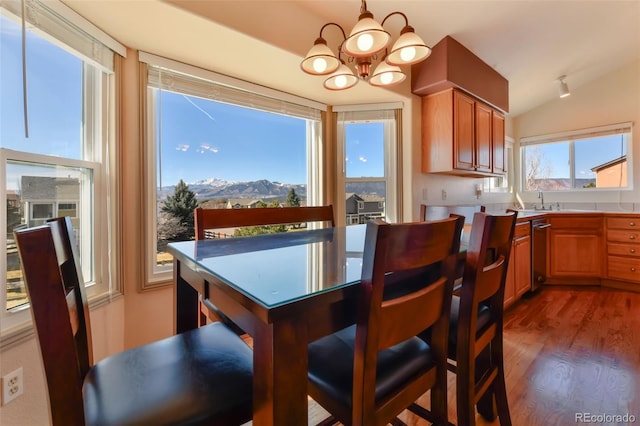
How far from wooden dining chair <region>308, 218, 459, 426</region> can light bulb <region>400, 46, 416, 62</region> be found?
106 cm

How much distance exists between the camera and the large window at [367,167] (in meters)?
2.83

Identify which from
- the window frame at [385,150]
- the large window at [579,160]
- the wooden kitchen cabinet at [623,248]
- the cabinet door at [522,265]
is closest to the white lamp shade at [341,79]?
the window frame at [385,150]

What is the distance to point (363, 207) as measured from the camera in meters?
2.89

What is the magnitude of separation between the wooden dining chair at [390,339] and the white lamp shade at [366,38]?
95cm

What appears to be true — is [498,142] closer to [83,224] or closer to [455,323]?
[455,323]

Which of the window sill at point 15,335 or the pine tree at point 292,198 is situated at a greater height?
the pine tree at point 292,198

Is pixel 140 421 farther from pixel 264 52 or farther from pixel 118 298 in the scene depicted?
pixel 264 52

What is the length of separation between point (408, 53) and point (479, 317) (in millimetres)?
1274

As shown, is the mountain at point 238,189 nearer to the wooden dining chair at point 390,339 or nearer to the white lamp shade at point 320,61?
the white lamp shade at point 320,61

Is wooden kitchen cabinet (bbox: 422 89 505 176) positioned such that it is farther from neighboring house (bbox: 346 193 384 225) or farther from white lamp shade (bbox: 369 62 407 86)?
white lamp shade (bbox: 369 62 407 86)

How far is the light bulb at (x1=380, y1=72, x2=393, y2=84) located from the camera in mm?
1566

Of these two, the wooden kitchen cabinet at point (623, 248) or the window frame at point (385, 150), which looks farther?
the wooden kitchen cabinet at point (623, 248)

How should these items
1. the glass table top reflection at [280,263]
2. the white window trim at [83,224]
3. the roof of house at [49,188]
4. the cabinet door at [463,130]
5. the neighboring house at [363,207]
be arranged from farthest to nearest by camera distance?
the neighboring house at [363,207]
the cabinet door at [463,130]
the roof of house at [49,188]
the white window trim at [83,224]
the glass table top reflection at [280,263]

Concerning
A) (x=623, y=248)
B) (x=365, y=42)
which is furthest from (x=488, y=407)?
(x=623, y=248)
